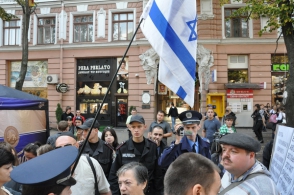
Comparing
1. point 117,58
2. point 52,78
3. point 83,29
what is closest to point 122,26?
point 117,58

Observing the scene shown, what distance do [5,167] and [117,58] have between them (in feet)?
55.8

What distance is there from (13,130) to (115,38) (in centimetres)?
1393

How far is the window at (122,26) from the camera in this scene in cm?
1887

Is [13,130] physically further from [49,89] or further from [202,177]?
[49,89]

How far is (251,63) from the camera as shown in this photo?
17.5 meters

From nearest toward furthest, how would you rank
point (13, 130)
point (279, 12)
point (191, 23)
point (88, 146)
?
point (191, 23) < point (88, 146) < point (13, 130) < point (279, 12)

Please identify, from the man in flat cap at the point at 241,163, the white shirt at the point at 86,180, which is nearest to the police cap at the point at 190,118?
the man in flat cap at the point at 241,163

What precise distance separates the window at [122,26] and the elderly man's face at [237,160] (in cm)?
1732

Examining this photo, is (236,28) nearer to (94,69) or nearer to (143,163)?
(94,69)

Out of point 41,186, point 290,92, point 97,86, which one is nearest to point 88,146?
point 41,186

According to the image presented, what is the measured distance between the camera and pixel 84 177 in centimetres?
289

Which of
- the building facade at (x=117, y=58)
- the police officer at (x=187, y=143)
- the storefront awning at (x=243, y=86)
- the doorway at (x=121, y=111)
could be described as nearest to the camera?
the police officer at (x=187, y=143)

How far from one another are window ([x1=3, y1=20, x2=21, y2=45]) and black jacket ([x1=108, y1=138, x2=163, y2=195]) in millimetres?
19541

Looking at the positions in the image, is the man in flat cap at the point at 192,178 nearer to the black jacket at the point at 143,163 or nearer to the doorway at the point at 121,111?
the black jacket at the point at 143,163
